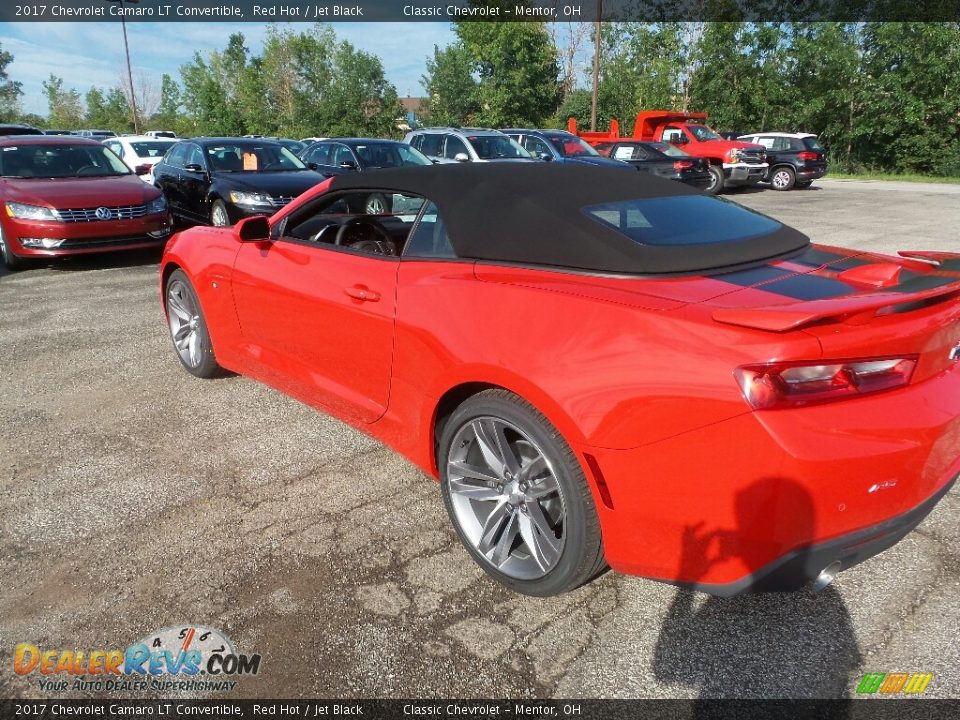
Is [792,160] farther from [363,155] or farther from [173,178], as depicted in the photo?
[173,178]

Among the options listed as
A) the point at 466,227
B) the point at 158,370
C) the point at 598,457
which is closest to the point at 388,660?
the point at 598,457

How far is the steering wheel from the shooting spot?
3855 millimetres

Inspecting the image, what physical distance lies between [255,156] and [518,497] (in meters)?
9.88

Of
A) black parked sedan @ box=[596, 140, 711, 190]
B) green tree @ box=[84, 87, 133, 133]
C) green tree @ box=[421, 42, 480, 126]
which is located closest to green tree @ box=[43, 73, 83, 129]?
green tree @ box=[84, 87, 133, 133]

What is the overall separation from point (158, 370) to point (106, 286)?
3.61 meters

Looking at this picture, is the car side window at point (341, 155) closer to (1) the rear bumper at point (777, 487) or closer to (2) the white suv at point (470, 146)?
(2) the white suv at point (470, 146)

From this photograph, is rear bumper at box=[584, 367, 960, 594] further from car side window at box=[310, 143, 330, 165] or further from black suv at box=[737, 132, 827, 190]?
black suv at box=[737, 132, 827, 190]

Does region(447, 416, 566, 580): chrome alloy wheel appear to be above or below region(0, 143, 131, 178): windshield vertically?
below

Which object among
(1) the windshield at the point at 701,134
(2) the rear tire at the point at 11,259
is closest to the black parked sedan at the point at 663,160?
(1) the windshield at the point at 701,134

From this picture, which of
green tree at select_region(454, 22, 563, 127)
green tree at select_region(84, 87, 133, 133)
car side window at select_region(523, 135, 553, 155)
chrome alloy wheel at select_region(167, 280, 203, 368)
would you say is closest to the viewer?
chrome alloy wheel at select_region(167, 280, 203, 368)

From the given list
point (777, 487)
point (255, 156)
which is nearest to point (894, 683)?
point (777, 487)

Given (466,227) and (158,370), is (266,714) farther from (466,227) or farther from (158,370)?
(158,370)

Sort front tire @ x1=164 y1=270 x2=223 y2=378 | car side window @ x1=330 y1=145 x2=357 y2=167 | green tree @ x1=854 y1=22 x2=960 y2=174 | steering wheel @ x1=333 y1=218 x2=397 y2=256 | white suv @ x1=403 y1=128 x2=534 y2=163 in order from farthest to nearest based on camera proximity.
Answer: green tree @ x1=854 y1=22 x2=960 y2=174, white suv @ x1=403 y1=128 x2=534 y2=163, car side window @ x1=330 y1=145 x2=357 y2=167, front tire @ x1=164 y1=270 x2=223 y2=378, steering wheel @ x1=333 y1=218 x2=397 y2=256

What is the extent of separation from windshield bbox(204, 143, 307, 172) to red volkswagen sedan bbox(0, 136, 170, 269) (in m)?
1.53
